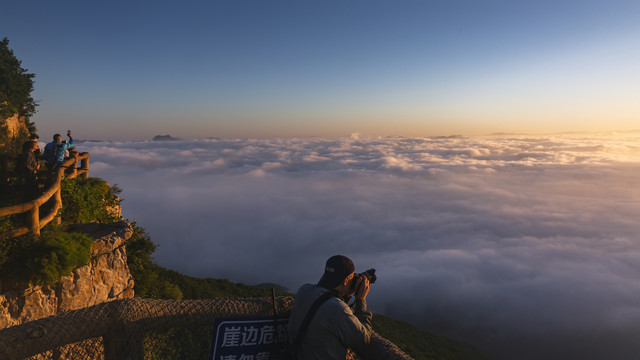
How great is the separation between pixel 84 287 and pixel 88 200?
13.2ft

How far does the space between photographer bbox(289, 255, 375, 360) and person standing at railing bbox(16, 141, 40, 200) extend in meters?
12.0

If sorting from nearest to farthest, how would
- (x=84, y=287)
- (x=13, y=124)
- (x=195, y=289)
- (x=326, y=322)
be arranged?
1. (x=326, y=322)
2. (x=84, y=287)
3. (x=13, y=124)
4. (x=195, y=289)

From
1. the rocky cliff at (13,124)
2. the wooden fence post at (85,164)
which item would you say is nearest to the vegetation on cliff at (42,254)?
the wooden fence post at (85,164)

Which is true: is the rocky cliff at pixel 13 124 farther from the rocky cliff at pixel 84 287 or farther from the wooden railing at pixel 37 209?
the rocky cliff at pixel 84 287

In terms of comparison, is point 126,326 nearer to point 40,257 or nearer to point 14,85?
point 40,257

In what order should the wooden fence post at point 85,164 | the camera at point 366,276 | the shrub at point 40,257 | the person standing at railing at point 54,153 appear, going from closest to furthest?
the camera at point 366,276, the shrub at point 40,257, the person standing at railing at point 54,153, the wooden fence post at point 85,164

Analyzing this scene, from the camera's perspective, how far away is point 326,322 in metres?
3.19

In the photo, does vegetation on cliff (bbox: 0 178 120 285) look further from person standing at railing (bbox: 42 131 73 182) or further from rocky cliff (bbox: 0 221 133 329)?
person standing at railing (bbox: 42 131 73 182)

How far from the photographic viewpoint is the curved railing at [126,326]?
134 inches

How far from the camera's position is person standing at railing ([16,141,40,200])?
1084cm

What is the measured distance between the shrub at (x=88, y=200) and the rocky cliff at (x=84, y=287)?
0.59 meters

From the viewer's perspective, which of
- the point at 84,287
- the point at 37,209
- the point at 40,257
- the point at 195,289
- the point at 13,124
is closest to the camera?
the point at 40,257

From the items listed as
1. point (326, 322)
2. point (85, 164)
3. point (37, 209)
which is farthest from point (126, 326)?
point (85, 164)

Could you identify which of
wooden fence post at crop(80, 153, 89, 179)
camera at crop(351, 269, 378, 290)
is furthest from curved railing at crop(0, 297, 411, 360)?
wooden fence post at crop(80, 153, 89, 179)
